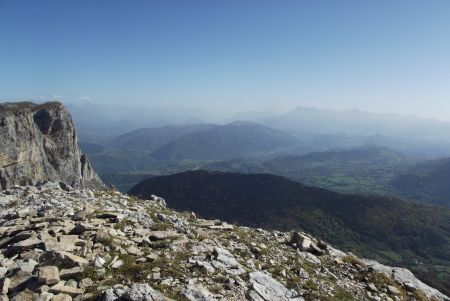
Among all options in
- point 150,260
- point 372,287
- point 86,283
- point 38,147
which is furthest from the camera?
point 38,147

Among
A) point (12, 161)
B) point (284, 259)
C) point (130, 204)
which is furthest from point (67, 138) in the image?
point (284, 259)

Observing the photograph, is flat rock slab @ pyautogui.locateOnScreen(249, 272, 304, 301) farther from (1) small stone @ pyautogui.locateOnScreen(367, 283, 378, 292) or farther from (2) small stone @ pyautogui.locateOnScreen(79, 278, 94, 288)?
(2) small stone @ pyautogui.locateOnScreen(79, 278, 94, 288)

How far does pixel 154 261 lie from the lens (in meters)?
14.9

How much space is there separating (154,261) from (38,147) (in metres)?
122

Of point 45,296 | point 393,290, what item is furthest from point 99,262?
point 393,290

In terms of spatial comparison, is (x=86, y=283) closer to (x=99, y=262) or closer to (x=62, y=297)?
(x=62, y=297)

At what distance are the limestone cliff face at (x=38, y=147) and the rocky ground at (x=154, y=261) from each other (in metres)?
86.8

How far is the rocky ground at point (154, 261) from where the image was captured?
12656 millimetres

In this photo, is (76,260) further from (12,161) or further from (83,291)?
(12,161)

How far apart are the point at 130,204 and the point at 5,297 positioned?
1347 cm

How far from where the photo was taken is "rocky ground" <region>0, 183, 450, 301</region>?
498 inches

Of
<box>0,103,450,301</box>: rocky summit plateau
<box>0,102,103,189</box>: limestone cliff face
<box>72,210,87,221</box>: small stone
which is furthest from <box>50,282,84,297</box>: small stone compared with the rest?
<box>0,102,103,189</box>: limestone cliff face

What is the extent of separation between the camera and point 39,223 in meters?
17.7

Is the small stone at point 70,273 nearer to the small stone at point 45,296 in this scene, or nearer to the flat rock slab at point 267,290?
the small stone at point 45,296
